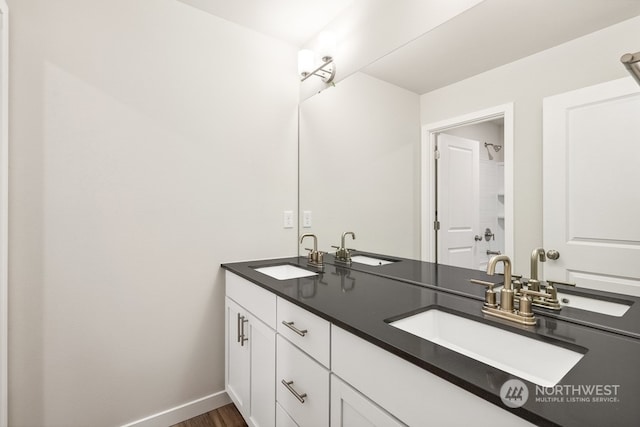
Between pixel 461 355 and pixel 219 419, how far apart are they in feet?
5.37

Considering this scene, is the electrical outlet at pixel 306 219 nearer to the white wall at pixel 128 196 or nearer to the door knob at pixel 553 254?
the white wall at pixel 128 196

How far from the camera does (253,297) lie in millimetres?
1541

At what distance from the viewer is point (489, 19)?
123 cm

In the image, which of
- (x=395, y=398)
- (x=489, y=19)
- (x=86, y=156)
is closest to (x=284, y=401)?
(x=395, y=398)

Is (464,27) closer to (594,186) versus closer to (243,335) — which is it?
(594,186)

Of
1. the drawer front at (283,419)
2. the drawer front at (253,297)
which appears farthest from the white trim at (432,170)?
the drawer front at (283,419)

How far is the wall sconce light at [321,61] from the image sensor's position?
202 centimetres

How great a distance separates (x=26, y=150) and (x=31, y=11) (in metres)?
0.62

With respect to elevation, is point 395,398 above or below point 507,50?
below

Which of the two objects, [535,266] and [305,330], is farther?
[305,330]

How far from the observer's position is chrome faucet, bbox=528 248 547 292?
1.00 metres

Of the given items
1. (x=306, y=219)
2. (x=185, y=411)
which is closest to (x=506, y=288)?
(x=306, y=219)

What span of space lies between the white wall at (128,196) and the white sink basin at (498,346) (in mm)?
1272

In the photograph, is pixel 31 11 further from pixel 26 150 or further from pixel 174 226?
pixel 174 226
